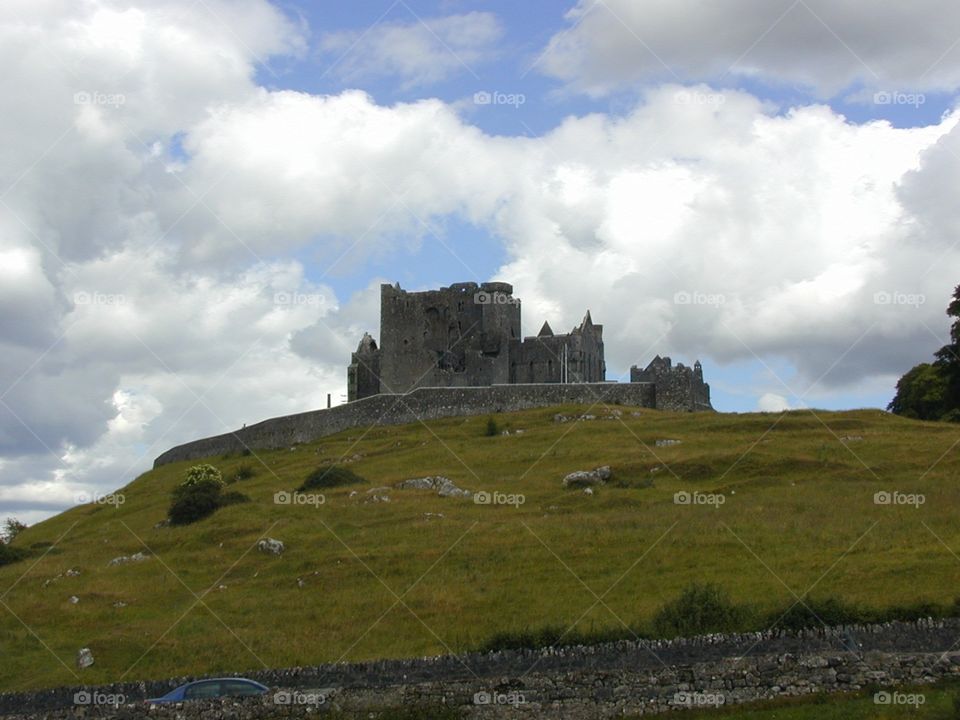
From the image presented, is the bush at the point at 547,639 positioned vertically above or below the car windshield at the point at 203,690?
above

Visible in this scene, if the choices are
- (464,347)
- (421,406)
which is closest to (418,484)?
(421,406)

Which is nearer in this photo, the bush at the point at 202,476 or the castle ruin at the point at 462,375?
the bush at the point at 202,476

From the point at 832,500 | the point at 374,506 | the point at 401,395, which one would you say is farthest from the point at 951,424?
the point at 401,395

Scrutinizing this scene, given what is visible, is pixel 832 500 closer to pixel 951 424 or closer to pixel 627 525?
pixel 627 525

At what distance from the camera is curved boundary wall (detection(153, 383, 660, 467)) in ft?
261

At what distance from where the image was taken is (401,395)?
85625 millimetres

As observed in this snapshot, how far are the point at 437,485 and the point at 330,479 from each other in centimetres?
734

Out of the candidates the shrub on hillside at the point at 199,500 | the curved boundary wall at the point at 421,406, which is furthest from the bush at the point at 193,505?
the curved boundary wall at the point at 421,406

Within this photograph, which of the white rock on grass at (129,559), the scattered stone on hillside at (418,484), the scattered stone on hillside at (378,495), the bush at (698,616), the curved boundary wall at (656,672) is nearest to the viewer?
the curved boundary wall at (656,672)

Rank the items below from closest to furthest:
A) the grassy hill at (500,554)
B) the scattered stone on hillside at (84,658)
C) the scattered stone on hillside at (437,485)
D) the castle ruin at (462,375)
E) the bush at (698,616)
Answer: the bush at (698,616) → the grassy hill at (500,554) → the scattered stone on hillside at (84,658) → the scattered stone on hillside at (437,485) → the castle ruin at (462,375)

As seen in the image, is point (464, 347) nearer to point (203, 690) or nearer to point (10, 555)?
point (10, 555)

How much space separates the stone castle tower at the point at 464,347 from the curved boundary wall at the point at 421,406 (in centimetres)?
721

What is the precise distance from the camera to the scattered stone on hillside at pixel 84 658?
117 feet

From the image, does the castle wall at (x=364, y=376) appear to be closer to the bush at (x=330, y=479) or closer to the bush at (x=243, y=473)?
the bush at (x=243, y=473)
